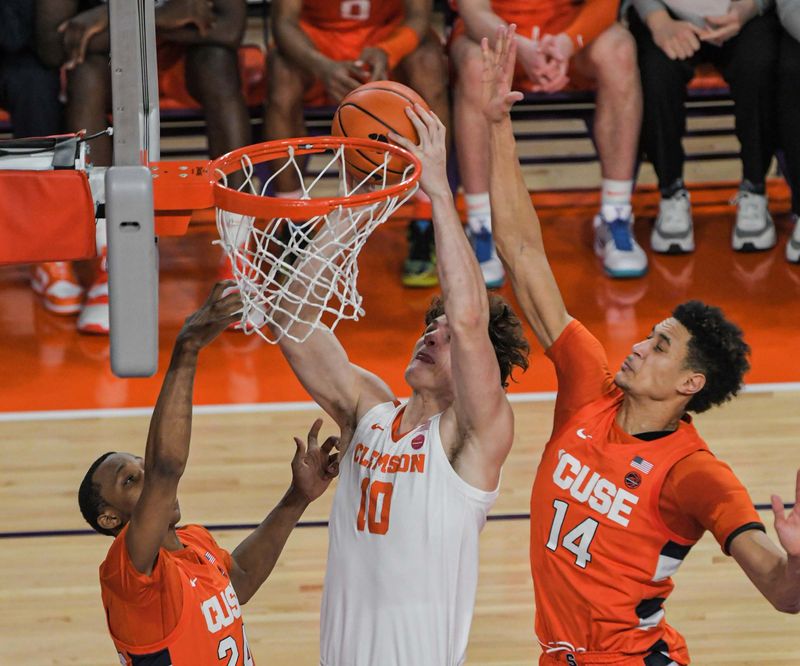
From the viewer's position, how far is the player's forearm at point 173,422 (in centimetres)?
300

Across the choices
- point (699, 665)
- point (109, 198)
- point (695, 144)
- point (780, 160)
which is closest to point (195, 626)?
point (109, 198)

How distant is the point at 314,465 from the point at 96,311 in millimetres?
3251

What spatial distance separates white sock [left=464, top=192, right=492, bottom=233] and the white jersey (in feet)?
11.4

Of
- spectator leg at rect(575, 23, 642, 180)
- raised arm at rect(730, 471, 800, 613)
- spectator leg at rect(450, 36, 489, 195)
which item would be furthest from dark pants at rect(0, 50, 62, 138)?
raised arm at rect(730, 471, 800, 613)

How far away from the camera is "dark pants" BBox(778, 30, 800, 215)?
677 centimetres

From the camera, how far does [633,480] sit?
11.7ft

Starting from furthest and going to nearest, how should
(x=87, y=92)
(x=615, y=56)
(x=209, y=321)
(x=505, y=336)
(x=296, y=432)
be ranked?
1. (x=615, y=56)
2. (x=87, y=92)
3. (x=296, y=432)
4. (x=505, y=336)
5. (x=209, y=321)

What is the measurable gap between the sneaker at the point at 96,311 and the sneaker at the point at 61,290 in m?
0.12

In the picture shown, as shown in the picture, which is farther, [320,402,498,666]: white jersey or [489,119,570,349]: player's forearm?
[489,119,570,349]: player's forearm

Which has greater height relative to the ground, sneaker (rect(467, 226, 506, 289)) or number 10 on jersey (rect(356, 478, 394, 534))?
number 10 on jersey (rect(356, 478, 394, 534))

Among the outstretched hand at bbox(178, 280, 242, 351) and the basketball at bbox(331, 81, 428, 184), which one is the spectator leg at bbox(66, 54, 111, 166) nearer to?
the basketball at bbox(331, 81, 428, 184)

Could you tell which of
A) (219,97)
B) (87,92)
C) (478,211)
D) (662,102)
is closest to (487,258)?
(478,211)

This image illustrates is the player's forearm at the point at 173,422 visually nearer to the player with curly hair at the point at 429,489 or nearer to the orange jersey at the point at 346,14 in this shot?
the player with curly hair at the point at 429,489

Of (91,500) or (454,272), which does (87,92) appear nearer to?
(91,500)
